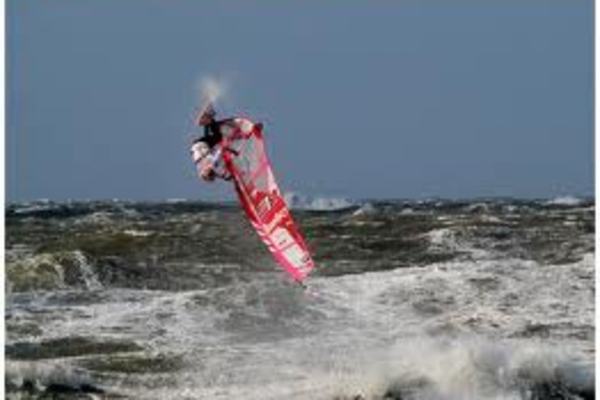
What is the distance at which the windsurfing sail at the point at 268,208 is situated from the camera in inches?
528

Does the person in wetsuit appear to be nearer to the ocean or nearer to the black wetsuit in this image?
the black wetsuit

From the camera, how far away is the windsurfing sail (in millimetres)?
13422

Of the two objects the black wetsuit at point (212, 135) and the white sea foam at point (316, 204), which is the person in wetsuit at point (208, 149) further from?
the white sea foam at point (316, 204)

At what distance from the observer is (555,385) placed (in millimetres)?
13391

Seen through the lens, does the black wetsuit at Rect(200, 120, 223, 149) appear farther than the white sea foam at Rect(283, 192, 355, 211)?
No

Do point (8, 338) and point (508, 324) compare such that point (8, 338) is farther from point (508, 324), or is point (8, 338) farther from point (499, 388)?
point (499, 388)

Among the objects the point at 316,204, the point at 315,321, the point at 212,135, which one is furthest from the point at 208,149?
the point at 316,204

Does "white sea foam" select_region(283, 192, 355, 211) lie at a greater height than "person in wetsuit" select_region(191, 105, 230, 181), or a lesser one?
greater

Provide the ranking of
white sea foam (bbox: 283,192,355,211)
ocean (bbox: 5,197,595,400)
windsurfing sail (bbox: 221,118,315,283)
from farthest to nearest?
white sea foam (bbox: 283,192,355,211) → ocean (bbox: 5,197,595,400) → windsurfing sail (bbox: 221,118,315,283)

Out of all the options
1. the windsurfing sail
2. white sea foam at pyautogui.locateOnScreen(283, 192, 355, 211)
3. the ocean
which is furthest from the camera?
white sea foam at pyautogui.locateOnScreen(283, 192, 355, 211)

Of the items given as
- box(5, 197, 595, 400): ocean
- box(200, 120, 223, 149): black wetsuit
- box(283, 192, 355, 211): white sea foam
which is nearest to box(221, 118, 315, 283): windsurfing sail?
box(200, 120, 223, 149): black wetsuit

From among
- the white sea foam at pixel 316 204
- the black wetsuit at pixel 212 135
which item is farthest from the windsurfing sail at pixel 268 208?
the white sea foam at pixel 316 204

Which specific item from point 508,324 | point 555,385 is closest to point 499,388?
point 555,385

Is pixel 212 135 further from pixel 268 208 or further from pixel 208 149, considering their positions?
pixel 268 208
